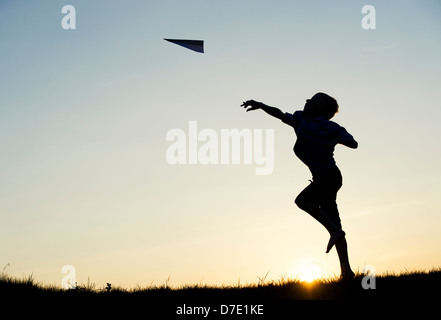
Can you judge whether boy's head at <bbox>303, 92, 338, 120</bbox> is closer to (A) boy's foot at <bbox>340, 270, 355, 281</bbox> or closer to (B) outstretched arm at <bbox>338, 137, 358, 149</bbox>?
(B) outstretched arm at <bbox>338, 137, 358, 149</bbox>

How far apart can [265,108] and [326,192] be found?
1671 mm

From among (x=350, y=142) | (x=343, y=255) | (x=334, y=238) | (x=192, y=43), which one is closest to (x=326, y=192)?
(x=334, y=238)

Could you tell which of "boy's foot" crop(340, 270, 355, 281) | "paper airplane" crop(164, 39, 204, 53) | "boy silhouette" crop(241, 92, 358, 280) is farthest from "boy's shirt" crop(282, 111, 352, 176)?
"paper airplane" crop(164, 39, 204, 53)

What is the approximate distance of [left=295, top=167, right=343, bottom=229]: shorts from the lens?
8.97 m

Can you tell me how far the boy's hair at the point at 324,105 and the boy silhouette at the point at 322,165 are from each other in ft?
0.50

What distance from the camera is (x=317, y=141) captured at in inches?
356

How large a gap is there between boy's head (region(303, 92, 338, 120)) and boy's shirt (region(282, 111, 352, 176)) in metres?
0.20

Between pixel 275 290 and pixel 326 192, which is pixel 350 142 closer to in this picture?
pixel 326 192

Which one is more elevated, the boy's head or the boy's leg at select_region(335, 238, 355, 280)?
the boy's head

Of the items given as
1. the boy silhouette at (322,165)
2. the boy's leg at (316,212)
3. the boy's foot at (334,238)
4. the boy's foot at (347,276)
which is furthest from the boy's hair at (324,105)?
the boy's foot at (347,276)

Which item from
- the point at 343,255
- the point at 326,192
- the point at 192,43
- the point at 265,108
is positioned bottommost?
the point at 343,255

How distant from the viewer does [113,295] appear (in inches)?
317
